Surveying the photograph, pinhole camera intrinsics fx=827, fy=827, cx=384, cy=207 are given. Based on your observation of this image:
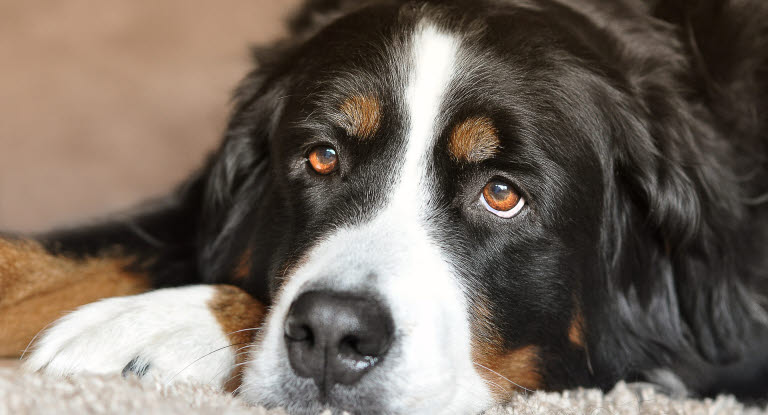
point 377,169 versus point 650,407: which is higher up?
point 377,169

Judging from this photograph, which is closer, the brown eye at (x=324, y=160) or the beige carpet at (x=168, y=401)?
the beige carpet at (x=168, y=401)

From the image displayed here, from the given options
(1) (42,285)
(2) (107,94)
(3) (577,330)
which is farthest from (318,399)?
(2) (107,94)

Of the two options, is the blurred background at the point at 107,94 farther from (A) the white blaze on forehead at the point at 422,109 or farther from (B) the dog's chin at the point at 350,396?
(B) the dog's chin at the point at 350,396

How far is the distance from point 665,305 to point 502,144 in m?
0.73

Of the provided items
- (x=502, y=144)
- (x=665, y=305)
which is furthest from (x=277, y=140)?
(x=665, y=305)

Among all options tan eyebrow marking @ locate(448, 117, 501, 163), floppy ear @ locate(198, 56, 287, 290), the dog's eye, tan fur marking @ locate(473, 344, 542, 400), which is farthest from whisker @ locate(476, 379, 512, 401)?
floppy ear @ locate(198, 56, 287, 290)

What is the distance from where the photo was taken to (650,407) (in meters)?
1.73

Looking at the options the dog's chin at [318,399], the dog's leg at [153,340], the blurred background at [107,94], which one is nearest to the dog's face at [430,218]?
the dog's chin at [318,399]

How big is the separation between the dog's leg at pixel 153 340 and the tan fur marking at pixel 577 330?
0.79 m

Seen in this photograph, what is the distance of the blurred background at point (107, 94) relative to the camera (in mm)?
3404

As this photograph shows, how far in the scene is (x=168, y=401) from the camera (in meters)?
1.46

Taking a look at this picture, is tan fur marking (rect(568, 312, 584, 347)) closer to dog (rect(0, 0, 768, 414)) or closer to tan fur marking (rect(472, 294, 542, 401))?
dog (rect(0, 0, 768, 414))

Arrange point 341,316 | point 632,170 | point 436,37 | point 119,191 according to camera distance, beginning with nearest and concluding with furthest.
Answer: point 341,316 → point 436,37 → point 632,170 → point 119,191

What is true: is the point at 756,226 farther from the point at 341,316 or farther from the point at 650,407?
the point at 341,316
